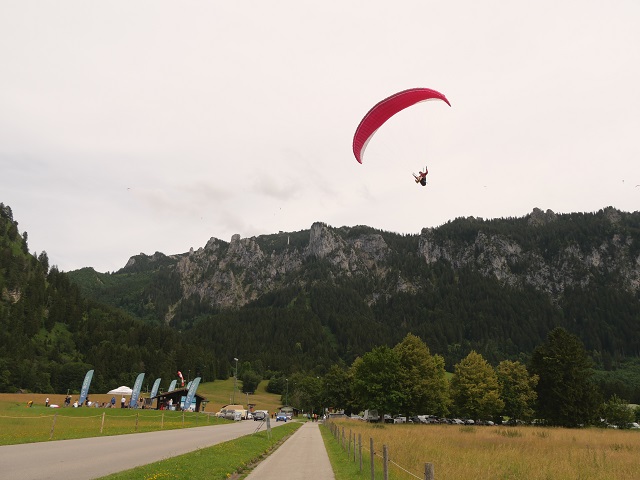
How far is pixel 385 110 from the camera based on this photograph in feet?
93.6

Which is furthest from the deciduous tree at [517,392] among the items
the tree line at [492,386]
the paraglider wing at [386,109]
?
the paraglider wing at [386,109]

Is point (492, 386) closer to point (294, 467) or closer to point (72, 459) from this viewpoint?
point (294, 467)

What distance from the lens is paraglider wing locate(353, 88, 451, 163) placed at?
27.7 m

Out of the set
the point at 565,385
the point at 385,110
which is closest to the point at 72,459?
the point at 385,110

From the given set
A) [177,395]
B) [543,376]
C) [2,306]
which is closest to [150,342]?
[2,306]

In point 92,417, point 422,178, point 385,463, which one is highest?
point 422,178

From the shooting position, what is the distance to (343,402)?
10275 cm

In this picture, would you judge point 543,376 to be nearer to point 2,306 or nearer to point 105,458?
point 105,458

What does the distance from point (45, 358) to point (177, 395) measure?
309 ft

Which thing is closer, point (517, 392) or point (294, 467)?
point (294, 467)

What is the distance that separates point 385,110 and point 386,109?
10 cm

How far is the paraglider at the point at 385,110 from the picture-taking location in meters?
27.7

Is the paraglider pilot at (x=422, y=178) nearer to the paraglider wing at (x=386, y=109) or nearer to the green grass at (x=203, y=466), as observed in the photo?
the paraglider wing at (x=386, y=109)

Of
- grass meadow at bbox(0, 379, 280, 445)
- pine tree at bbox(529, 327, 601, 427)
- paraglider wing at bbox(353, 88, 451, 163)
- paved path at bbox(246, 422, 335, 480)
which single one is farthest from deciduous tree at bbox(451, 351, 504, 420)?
paraglider wing at bbox(353, 88, 451, 163)
